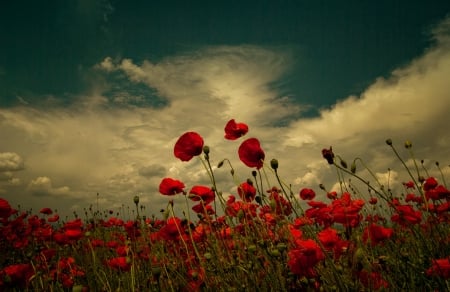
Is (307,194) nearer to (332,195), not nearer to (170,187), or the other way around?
(332,195)

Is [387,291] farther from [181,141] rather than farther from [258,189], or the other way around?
[181,141]

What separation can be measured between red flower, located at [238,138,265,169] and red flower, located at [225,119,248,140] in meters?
0.60

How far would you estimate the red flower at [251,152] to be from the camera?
2422mm

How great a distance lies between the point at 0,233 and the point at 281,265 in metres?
5.81

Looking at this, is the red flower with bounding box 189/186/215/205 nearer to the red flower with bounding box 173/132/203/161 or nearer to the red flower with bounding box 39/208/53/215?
the red flower with bounding box 173/132/203/161

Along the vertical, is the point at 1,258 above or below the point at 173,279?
above

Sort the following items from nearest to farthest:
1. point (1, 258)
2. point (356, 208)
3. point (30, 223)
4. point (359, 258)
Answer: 1. point (359, 258)
2. point (356, 208)
3. point (30, 223)
4. point (1, 258)

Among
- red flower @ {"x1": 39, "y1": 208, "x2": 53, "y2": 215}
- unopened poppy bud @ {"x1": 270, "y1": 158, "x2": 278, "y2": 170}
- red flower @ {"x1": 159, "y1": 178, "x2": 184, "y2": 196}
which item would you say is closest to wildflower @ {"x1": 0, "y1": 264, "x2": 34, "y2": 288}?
red flower @ {"x1": 159, "y1": 178, "x2": 184, "y2": 196}

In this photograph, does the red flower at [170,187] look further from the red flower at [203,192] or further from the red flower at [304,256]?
the red flower at [304,256]

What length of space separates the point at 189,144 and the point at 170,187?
1.85 feet

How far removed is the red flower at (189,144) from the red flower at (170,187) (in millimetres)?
400

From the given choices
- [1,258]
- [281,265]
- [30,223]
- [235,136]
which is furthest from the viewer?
[1,258]

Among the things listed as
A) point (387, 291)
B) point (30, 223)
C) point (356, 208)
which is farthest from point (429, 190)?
point (30, 223)

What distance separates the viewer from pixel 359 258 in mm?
1744
